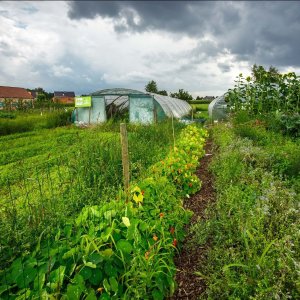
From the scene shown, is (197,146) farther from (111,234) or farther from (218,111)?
(218,111)

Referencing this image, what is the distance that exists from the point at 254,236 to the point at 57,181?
3993 mm

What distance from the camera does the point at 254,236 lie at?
111 inches

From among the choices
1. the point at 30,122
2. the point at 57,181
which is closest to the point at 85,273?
the point at 57,181

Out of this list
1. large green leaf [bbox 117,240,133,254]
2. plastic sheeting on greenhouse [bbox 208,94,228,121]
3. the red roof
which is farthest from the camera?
the red roof

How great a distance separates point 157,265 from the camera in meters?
2.50

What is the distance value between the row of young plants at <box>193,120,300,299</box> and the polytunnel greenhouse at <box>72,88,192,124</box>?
35.4 feet

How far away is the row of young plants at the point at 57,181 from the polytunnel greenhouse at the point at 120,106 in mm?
5661

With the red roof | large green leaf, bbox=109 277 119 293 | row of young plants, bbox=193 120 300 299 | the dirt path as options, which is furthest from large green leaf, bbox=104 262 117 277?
the red roof

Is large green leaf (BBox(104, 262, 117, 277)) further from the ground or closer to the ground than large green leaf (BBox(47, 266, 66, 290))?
closer to the ground

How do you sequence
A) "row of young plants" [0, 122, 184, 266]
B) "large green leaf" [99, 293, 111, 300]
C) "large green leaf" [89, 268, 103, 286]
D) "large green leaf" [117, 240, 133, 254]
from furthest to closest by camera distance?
"row of young plants" [0, 122, 184, 266], "large green leaf" [117, 240, 133, 254], "large green leaf" [89, 268, 103, 286], "large green leaf" [99, 293, 111, 300]

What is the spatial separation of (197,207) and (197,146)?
3154 mm

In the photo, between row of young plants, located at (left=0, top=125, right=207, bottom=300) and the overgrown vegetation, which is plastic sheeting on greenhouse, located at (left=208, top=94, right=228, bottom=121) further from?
row of young plants, located at (left=0, top=125, right=207, bottom=300)

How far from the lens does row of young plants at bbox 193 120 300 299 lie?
7.14 feet

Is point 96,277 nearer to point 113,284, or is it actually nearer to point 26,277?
point 113,284
